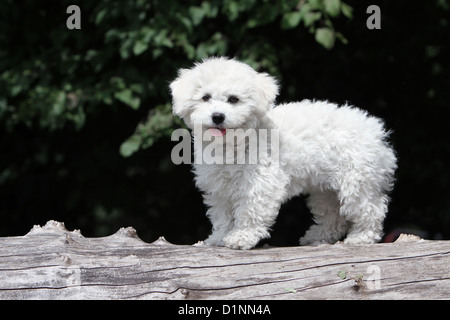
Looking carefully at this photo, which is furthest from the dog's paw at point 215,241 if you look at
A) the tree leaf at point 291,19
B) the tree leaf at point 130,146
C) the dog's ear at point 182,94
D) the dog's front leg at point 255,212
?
the tree leaf at point 291,19

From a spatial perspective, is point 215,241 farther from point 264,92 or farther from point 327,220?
point 264,92

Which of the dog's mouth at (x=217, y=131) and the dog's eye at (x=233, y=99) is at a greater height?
the dog's eye at (x=233, y=99)

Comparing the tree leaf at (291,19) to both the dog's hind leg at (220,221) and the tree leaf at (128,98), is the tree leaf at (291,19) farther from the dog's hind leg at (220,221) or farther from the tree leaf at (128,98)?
the dog's hind leg at (220,221)

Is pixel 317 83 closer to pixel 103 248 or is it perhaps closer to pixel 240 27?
pixel 240 27

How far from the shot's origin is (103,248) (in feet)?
13.1

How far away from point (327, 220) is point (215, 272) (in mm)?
1238

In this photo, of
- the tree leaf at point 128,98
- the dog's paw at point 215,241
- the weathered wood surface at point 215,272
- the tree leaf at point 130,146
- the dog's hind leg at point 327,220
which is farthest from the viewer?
the tree leaf at point 128,98

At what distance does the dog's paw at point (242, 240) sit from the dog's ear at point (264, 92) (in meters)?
0.78

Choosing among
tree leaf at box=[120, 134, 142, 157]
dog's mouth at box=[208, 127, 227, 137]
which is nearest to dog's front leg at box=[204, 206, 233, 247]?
dog's mouth at box=[208, 127, 227, 137]

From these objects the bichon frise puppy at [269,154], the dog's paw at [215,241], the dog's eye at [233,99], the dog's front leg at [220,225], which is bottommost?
the dog's paw at [215,241]

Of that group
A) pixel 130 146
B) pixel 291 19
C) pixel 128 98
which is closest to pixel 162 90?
pixel 128 98

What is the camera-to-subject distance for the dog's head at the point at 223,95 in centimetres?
395

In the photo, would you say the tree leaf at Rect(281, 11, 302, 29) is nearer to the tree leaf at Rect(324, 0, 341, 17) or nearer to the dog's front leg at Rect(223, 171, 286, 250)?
the tree leaf at Rect(324, 0, 341, 17)

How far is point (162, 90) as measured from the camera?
19.0 feet
